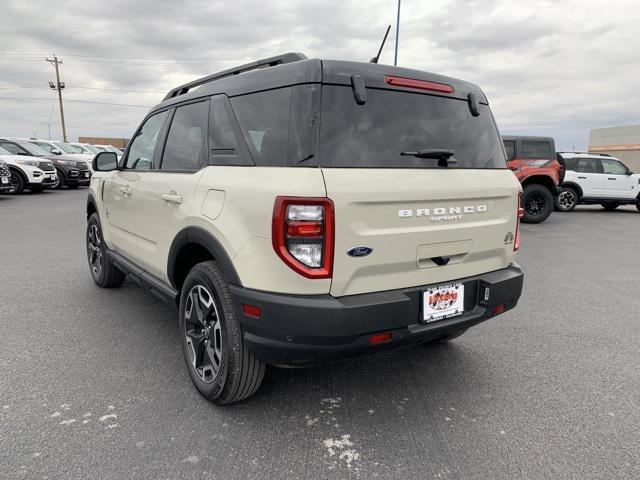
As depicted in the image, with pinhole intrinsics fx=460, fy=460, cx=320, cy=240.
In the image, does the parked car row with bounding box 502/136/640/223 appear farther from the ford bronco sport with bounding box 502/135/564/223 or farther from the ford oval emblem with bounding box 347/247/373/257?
the ford oval emblem with bounding box 347/247/373/257

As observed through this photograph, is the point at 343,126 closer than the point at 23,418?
Yes

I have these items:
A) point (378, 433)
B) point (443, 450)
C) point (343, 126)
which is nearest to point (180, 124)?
point (343, 126)

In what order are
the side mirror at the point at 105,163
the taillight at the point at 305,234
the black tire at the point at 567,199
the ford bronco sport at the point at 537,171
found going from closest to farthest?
the taillight at the point at 305,234 < the side mirror at the point at 105,163 < the ford bronco sport at the point at 537,171 < the black tire at the point at 567,199

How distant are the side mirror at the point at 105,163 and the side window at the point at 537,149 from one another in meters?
9.88

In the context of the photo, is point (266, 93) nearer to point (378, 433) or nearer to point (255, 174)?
point (255, 174)

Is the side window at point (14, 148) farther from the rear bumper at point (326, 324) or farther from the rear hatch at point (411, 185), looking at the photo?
the rear hatch at point (411, 185)

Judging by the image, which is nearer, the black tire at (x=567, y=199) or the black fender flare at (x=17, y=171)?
the black tire at (x=567, y=199)

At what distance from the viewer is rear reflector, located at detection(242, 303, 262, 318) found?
218 centimetres

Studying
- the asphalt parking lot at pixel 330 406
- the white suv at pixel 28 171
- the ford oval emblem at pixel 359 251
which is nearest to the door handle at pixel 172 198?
the asphalt parking lot at pixel 330 406

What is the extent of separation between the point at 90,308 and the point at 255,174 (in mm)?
2877

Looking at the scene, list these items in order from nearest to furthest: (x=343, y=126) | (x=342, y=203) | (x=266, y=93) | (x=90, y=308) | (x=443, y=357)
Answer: (x=342, y=203)
(x=343, y=126)
(x=266, y=93)
(x=443, y=357)
(x=90, y=308)

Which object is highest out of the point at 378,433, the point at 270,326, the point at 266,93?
the point at 266,93

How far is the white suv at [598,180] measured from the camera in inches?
525

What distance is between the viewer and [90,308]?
→ 428 cm
